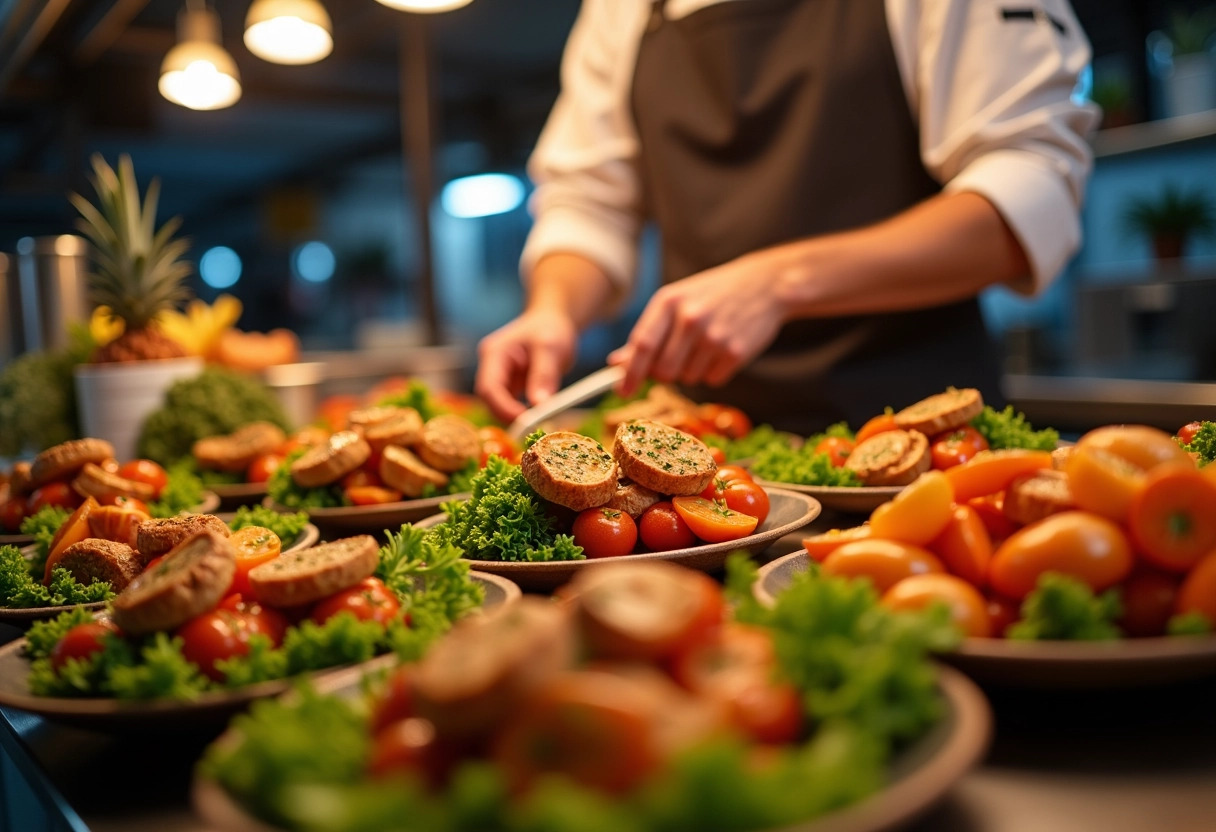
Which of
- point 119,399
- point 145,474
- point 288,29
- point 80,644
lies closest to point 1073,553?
point 80,644

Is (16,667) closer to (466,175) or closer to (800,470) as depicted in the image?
(800,470)

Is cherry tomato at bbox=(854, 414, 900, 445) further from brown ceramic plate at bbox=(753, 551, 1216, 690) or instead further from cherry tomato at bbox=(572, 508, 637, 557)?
brown ceramic plate at bbox=(753, 551, 1216, 690)

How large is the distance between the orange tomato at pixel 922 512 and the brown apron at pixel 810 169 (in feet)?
5.17

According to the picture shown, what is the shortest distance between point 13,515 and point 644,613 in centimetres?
149

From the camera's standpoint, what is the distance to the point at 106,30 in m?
7.10

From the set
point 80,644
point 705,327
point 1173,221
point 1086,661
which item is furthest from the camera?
point 1173,221

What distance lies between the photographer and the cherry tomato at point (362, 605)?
3.37ft

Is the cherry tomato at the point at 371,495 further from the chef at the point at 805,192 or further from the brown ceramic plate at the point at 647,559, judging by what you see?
the chef at the point at 805,192

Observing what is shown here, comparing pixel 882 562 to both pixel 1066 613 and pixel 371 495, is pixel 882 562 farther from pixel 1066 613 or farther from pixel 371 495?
pixel 371 495

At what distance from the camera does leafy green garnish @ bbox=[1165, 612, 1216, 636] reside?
83 centimetres

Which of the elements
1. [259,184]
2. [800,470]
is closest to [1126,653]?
[800,470]

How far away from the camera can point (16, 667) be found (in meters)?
1.09

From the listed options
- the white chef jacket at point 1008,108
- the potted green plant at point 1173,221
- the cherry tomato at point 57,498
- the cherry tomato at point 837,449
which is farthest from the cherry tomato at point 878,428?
the potted green plant at point 1173,221

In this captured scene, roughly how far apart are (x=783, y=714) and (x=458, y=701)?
225mm
